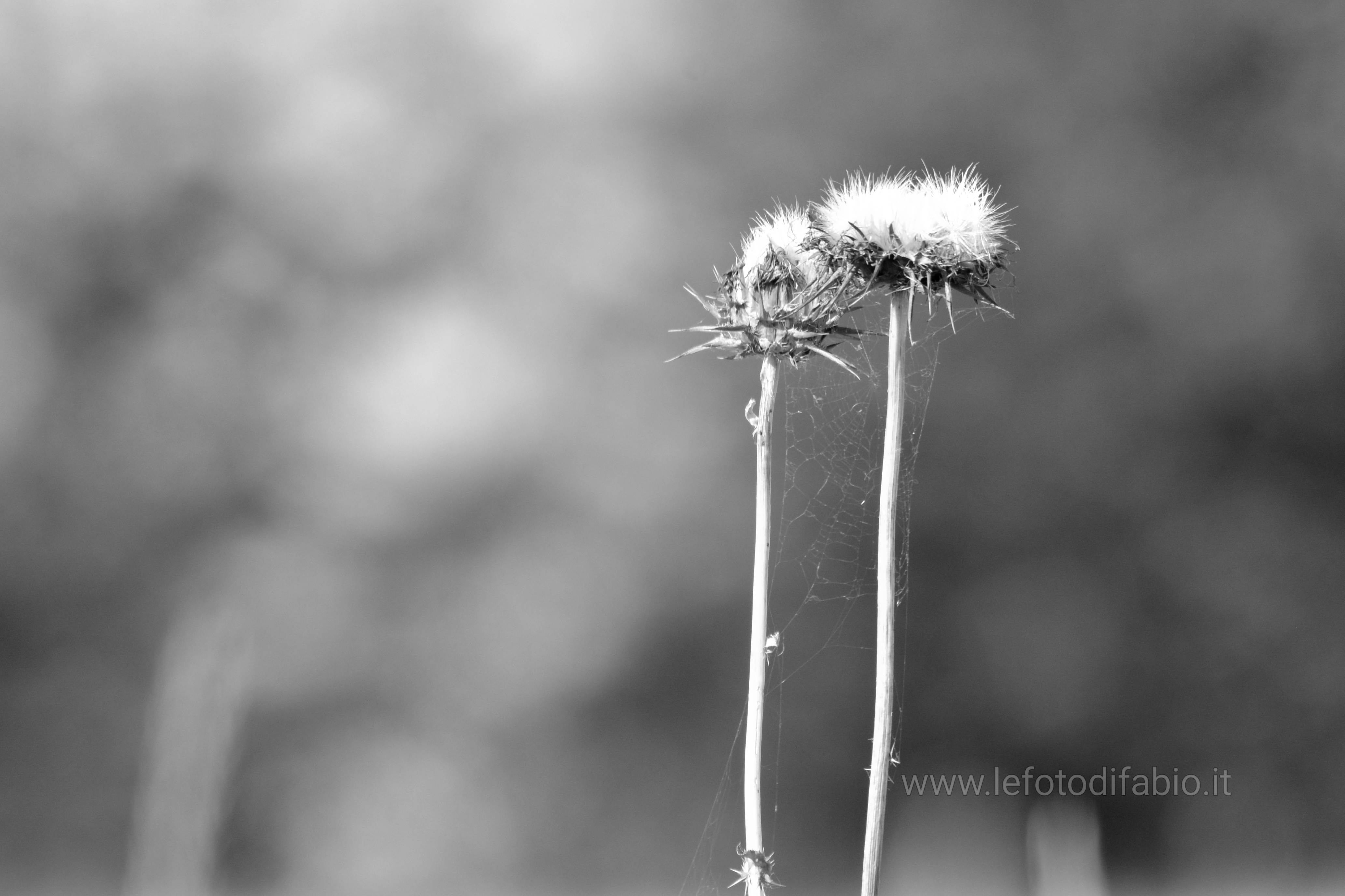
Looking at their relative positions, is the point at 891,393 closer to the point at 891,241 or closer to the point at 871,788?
the point at 891,241

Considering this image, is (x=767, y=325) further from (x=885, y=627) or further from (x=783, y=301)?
(x=885, y=627)

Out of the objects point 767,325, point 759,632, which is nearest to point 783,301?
point 767,325

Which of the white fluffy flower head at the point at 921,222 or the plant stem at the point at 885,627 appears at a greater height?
the white fluffy flower head at the point at 921,222

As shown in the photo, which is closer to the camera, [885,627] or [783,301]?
[885,627]

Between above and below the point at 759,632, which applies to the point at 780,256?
above

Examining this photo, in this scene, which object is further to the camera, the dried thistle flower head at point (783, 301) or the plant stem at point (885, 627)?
the dried thistle flower head at point (783, 301)
